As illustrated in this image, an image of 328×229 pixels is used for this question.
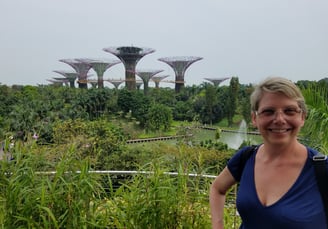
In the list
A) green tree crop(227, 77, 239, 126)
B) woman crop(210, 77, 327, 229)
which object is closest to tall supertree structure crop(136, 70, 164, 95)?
green tree crop(227, 77, 239, 126)

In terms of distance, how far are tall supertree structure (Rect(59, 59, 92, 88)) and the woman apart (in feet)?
136

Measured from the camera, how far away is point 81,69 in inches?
1644

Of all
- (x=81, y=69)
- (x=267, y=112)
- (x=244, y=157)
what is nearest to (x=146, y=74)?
(x=81, y=69)

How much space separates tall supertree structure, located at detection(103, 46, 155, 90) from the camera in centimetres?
4028

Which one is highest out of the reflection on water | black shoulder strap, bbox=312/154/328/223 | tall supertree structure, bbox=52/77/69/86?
tall supertree structure, bbox=52/77/69/86

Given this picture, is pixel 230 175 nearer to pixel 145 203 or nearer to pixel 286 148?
pixel 286 148

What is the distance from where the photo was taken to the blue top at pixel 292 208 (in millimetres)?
764

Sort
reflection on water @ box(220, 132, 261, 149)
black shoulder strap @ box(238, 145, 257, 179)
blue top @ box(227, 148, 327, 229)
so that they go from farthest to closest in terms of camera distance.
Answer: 1. reflection on water @ box(220, 132, 261, 149)
2. black shoulder strap @ box(238, 145, 257, 179)
3. blue top @ box(227, 148, 327, 229)

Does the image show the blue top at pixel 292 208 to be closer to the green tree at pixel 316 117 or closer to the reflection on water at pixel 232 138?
the green tree at pixel 316 117

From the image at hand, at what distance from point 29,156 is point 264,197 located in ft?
3.14

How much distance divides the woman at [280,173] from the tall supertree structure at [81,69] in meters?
41.5

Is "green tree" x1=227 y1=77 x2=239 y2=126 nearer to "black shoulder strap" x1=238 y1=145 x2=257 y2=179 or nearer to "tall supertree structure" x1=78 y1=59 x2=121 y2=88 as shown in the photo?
"tall supertree structure" x1=78 y1=59 x2=121 y2=88

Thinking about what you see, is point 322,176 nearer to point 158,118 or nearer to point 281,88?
point 281,88

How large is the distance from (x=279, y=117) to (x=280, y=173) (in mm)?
144
